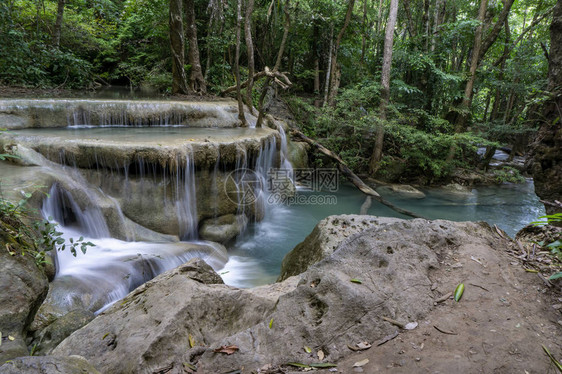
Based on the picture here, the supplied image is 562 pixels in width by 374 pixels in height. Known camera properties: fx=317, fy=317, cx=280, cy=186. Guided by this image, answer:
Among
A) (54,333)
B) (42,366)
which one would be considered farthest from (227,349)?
(54,333)

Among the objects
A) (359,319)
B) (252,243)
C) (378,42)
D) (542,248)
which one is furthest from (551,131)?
(378,42)

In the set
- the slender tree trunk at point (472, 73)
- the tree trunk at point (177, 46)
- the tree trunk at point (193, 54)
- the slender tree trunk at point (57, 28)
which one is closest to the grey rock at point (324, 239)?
the slender tree trunk at point (472, 73)

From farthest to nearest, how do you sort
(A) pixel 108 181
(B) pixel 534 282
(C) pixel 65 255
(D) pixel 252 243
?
(D) pixel 252 243 → (A) pixel 108 181 → (C) pixel 65 255 → (B) pixel 534 282

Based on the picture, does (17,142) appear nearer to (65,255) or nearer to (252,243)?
(65,255)

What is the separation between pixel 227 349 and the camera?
1727 mm

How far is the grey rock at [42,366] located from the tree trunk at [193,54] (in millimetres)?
11022

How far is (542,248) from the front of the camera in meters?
2.61

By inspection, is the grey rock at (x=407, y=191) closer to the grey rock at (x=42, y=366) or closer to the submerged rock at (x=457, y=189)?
the submerged rock at (x=457, y=189)

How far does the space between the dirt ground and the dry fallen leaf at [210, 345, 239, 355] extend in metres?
0.54

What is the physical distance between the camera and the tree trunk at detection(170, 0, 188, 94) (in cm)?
1000

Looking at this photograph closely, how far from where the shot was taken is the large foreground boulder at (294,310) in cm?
174

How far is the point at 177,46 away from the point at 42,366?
35.5 ft

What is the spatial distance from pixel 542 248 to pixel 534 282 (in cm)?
69

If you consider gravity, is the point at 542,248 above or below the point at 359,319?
above
